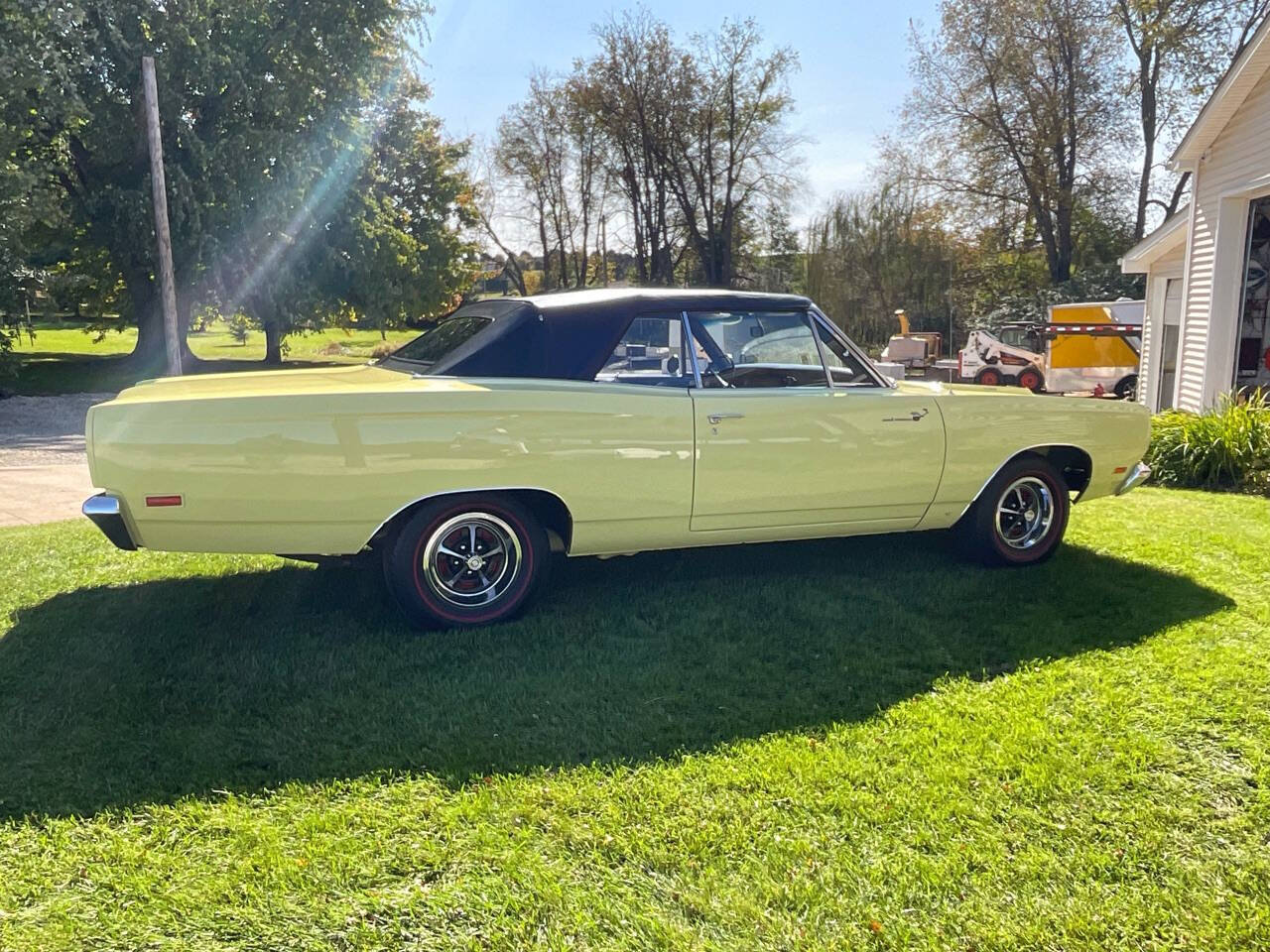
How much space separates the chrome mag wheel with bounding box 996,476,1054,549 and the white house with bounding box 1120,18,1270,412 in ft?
23.1

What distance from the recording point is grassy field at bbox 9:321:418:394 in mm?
21938

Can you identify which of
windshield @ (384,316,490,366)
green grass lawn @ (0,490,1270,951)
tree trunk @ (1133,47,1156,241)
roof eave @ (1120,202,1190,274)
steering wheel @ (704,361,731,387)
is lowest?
green grass lawn @ (0,490,1270,951)

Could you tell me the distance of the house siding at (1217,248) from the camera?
435 inches

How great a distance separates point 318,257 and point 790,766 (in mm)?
22838

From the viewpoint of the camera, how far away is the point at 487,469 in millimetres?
4082

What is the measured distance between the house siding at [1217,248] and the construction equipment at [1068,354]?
16.3ft

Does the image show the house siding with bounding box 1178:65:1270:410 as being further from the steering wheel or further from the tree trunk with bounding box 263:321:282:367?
the tree trunk with bounding box 263:321:282:367

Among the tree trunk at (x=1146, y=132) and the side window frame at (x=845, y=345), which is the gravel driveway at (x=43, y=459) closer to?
the side window frame at (x=845, y=345)

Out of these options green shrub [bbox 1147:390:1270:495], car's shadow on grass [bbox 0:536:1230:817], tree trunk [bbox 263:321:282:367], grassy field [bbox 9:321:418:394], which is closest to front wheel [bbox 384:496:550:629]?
car's shadow on grass [bbox 0:536:1230:817]

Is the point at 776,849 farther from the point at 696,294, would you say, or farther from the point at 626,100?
the point at 626,100

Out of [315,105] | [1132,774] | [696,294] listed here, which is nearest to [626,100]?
[315,105]

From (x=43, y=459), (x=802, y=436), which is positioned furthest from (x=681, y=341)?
(x=43, y=459)

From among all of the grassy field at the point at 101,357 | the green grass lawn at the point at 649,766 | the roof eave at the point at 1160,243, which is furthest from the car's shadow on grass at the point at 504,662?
the grassy field at the point at 101,357

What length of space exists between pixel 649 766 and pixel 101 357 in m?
29.9
